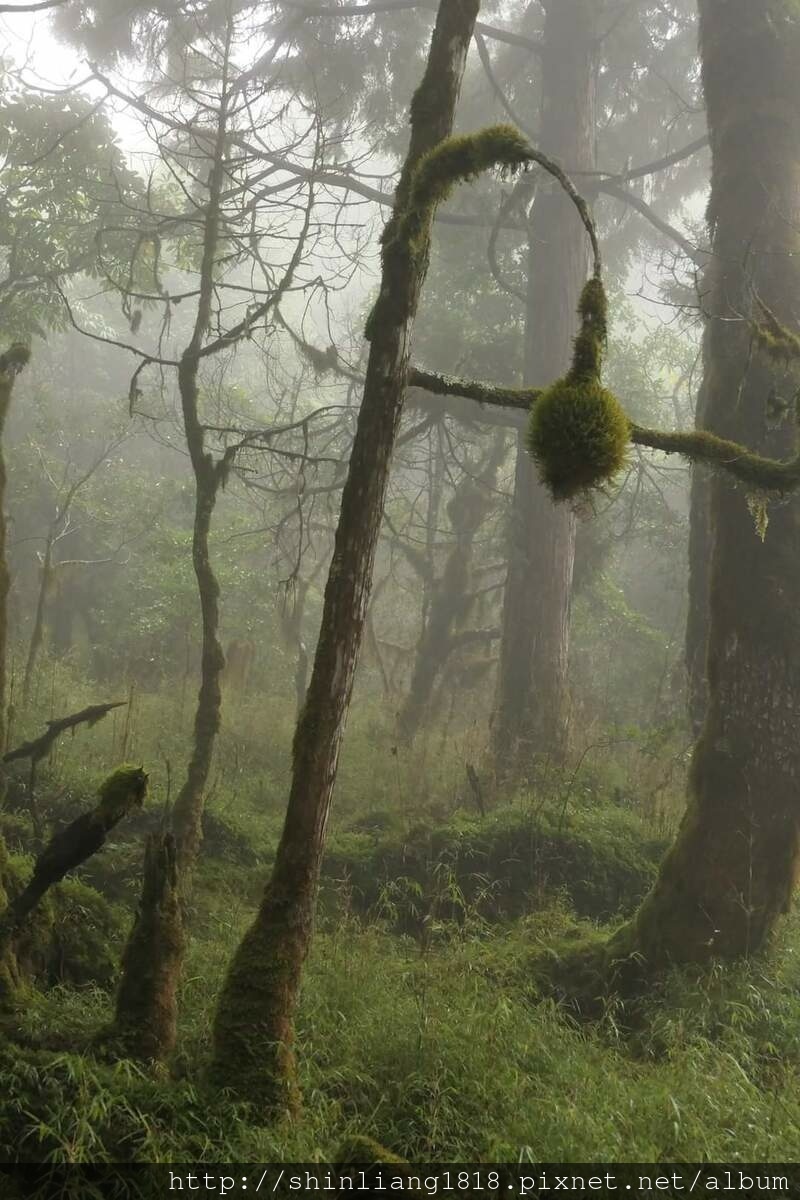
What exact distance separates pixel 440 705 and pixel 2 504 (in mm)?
8664

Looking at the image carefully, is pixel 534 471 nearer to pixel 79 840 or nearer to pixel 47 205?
pixel 47 205

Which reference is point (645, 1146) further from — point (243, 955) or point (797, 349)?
point (797, 349)

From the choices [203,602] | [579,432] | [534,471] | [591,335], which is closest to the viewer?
[579,432]

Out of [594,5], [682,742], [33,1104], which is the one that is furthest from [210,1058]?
[594,5]

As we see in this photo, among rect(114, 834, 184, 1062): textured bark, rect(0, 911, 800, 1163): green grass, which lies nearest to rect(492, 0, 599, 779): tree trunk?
rect(0, 911, 800, 1163): green grass

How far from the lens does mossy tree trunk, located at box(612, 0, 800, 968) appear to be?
5770 millimetres

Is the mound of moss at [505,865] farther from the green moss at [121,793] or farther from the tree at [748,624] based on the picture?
the green moss at [121,793]

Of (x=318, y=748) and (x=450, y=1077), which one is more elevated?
(x=318, y=748)

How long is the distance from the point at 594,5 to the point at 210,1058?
1430cm

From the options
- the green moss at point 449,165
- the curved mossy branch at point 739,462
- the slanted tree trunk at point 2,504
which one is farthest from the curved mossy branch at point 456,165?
the slanted tree trunk at point 2,504

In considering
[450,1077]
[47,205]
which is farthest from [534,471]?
[450,1077]

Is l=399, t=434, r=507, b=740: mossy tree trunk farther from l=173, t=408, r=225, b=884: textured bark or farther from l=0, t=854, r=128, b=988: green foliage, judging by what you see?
l=0, t=854, r=128, b=988: green foliage

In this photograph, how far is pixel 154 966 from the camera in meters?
4.03

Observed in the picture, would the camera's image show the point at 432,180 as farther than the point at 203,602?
No
